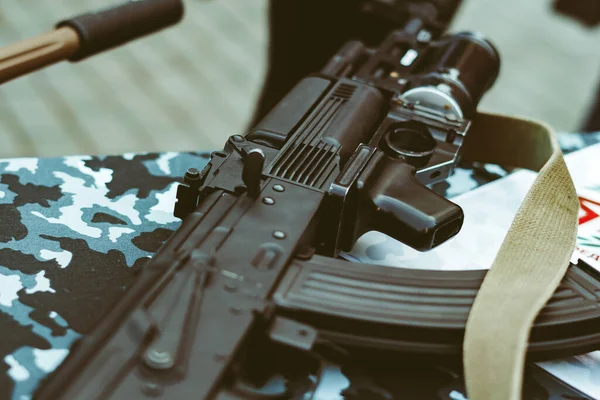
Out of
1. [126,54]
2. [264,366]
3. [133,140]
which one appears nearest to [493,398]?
[264,366]

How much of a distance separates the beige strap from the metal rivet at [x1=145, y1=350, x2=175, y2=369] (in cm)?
28

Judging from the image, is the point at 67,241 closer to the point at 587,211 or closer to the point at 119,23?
the point at 119,23

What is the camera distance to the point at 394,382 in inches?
27.7

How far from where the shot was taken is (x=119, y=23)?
1.00 m

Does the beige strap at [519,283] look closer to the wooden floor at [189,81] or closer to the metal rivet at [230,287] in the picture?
the metal rivet at [230,287]

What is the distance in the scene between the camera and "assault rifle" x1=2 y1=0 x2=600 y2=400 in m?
0.58

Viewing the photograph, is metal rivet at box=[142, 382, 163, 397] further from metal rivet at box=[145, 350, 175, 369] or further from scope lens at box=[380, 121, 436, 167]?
scope lens at box=[380, 121, 436, 167]

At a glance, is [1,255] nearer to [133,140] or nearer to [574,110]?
[133,140]

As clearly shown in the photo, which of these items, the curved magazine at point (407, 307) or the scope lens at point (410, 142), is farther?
the scope lens at point (410, 142)

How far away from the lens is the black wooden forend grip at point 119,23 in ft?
3.16

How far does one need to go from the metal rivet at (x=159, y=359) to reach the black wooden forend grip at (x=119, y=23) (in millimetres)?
538

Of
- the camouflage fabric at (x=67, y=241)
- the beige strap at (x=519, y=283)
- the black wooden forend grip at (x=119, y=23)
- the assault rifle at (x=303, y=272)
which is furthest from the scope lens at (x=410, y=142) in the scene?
the black wooden forend grip at (x=119, y=23)

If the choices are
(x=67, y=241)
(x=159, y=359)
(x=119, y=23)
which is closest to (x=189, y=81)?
(x=119, y=23)

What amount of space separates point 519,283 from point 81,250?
476mm
